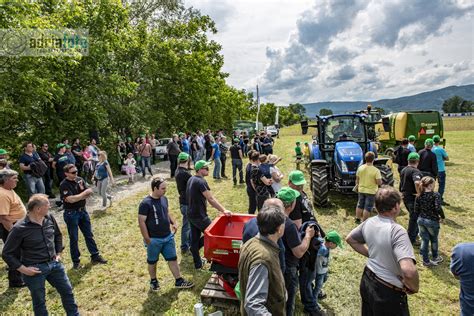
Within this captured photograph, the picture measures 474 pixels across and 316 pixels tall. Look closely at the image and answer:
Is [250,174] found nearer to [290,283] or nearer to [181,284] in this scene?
[181,284]

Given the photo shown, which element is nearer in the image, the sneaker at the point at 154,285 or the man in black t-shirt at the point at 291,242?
the man in black t-shirt at the point at 291,242

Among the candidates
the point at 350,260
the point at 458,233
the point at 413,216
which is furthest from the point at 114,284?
the point at 458,233

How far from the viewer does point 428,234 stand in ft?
16.9

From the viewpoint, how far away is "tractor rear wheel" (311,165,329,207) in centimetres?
786

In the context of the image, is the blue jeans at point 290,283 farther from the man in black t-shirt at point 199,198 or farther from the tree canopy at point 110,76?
the tree canopy at point 110,76

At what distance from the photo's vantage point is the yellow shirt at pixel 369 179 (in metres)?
6.44

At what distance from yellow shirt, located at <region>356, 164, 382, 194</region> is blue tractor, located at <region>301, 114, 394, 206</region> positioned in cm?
135

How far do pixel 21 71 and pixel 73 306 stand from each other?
8.42 m

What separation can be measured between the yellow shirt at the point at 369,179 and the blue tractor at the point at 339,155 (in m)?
1.35

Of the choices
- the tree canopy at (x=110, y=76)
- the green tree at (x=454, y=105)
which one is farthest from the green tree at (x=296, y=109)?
the tree canopy at (x=110, y=76)

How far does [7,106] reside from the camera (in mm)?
8891

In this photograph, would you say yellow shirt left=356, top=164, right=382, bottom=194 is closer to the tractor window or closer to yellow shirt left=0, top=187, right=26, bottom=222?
the tractor window

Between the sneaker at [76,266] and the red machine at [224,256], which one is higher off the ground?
the red machine at [224,256]

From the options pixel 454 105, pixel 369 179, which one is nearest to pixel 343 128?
pixel 369 179
